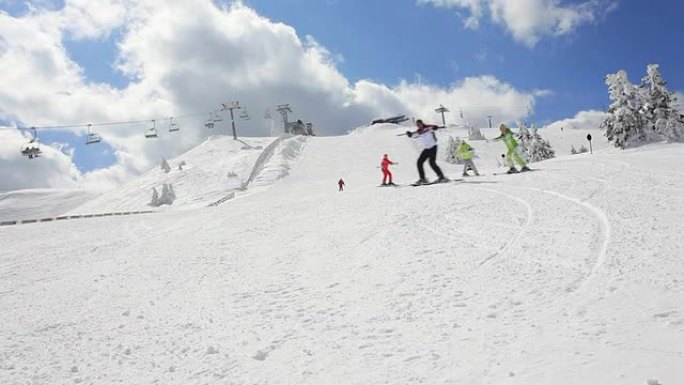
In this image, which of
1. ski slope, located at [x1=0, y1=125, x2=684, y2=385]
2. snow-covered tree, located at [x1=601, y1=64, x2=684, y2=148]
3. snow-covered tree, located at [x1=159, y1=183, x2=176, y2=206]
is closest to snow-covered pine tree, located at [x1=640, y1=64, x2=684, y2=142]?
snow-covered tree, located at [x1=601, y1=64, x2=684, y2=148]

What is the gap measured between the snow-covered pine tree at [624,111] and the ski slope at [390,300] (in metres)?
34.4

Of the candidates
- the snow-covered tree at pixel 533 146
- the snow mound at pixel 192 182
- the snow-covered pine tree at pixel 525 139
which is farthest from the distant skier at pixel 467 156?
the snow-covered pine tree at pixel 525 139

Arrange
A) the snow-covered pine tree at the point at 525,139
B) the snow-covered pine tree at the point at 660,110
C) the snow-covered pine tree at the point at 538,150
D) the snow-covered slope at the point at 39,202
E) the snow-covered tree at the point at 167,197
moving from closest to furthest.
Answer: the snow-covered pine tree at the point at 660,110 < the snow-covered tree at the point at 167,197 < the snow-covered pine tree at the point at 538,150 < the snow-covered pine tree at the point at 525,139 < the snow-covered slope at the point at 39,202

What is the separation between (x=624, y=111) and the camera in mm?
39594

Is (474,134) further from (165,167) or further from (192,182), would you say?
(192,182)

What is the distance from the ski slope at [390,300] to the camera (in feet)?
11.1

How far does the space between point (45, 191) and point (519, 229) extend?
20918 cm

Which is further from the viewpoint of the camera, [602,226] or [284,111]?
[284,111]

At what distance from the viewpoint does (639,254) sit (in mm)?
4891

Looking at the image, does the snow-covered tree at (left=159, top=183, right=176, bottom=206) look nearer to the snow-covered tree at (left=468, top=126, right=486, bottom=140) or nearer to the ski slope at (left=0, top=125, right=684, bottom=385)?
the ski slope at (left=0, top=125, right=684, bottom=385)

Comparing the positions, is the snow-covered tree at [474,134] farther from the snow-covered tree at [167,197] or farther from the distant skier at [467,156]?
the distant skier at [467,156]

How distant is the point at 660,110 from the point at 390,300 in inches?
1692

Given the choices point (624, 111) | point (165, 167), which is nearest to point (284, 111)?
point (165, 167)

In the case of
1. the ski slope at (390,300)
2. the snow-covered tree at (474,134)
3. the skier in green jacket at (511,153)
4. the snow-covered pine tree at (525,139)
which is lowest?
the ski slope at (390,300)
